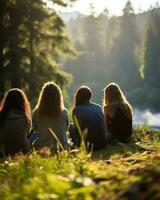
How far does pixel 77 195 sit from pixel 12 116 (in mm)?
5329

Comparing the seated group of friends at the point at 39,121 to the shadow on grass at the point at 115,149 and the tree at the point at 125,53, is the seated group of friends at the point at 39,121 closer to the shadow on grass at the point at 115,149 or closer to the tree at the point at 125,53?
the shadow on grass at the point at 115,149

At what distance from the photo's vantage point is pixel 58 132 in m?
8.47

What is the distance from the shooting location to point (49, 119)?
8.47 metres

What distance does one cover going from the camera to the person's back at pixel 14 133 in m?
8.27

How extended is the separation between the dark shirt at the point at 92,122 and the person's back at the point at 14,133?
127 centimetres

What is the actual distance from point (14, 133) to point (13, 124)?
128mm

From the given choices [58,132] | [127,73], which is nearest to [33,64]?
[58,132]

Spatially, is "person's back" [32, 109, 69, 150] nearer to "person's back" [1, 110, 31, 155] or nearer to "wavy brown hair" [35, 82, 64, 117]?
"wavy brown hair" [35, 82, 64, 117]

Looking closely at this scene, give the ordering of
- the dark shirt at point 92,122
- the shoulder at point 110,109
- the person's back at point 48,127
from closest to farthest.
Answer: the person's back at point 48,127 < the dark shirt at point 92,122 < the shoulder at point 110,109

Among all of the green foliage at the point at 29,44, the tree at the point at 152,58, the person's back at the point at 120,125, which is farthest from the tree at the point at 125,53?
the person's back at the point at 120,125

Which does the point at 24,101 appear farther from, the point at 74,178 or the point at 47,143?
the point at 74,178

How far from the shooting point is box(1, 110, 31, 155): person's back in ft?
27.1

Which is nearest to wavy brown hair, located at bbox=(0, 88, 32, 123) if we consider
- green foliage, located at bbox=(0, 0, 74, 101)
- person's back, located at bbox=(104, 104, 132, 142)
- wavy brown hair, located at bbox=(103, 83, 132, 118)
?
wavy brown hair, located at bbox=(103, 83, 132, 118)

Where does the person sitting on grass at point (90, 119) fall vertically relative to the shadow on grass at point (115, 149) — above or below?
above
